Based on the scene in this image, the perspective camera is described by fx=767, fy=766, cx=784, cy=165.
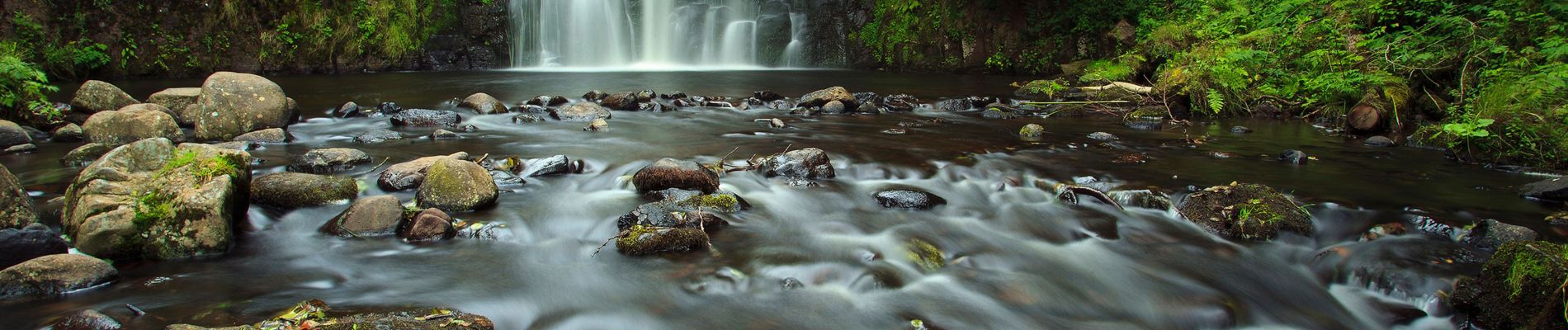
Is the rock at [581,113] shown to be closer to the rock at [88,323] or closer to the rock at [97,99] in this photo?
the rock at [97,99]

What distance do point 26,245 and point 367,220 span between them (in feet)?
4.99

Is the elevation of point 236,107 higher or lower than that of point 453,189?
higher

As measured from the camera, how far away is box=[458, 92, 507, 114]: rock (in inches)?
430

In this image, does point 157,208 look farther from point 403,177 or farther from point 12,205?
point 403,177

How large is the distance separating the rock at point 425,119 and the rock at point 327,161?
2825mm

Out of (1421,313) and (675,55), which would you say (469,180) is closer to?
(1421,313)

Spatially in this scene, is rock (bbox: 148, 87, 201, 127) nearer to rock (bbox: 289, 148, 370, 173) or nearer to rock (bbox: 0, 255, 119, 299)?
rock (bbox: 289, 148, 370, 173)

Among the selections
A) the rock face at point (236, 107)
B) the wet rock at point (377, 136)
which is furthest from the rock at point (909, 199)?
the rock face at point (236, 107)

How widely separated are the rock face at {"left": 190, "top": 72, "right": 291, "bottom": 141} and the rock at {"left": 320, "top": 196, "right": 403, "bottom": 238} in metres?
4.30

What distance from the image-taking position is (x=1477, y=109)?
24.4 feet

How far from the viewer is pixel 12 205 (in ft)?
13.1

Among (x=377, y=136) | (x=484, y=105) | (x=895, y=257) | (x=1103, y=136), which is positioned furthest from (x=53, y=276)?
(x=1103, y=136)

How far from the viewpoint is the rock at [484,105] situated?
1092cm

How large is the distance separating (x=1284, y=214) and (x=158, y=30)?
66.8 ft
